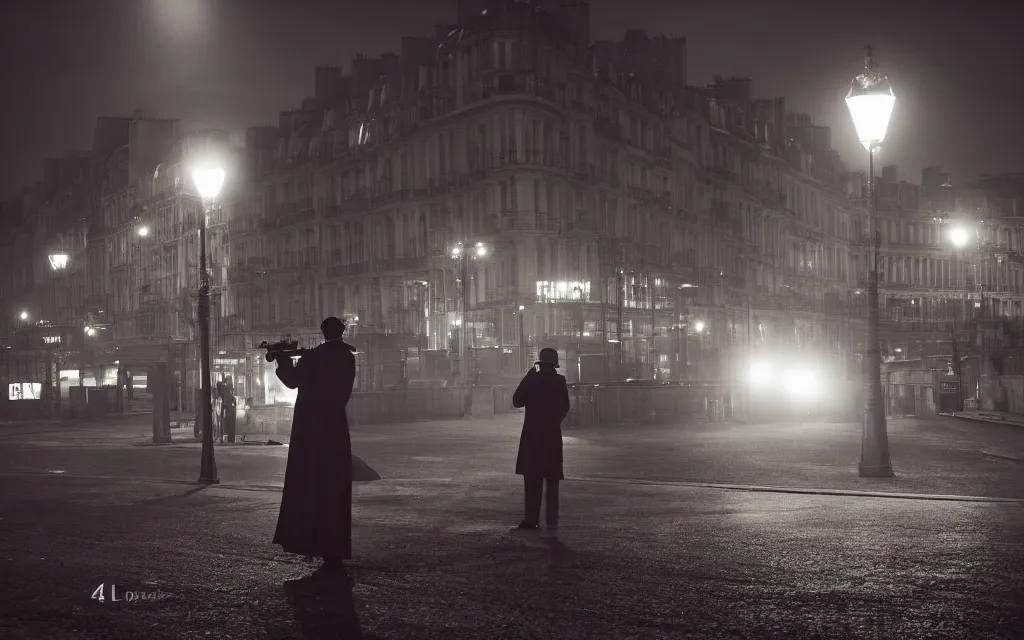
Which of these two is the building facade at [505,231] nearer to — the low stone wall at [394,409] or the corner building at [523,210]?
the corner building at [523,210]

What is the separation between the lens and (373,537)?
9.83 m

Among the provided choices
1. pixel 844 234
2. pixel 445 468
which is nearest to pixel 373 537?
pixel 445 468

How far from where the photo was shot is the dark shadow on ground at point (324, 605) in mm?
6211

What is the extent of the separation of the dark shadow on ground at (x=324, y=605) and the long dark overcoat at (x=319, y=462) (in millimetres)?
242

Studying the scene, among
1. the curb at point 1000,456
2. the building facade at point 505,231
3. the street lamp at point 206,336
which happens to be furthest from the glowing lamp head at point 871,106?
the building facade at point 505,231

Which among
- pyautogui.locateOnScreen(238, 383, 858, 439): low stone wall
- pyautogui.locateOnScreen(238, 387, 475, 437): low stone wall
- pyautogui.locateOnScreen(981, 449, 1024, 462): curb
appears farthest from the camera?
pyautogui.locateOnScreen(238, 387, 475, 437): low stone wall

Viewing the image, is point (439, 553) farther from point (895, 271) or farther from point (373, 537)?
point (895, 271)

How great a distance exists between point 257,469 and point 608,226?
43681 millimetres

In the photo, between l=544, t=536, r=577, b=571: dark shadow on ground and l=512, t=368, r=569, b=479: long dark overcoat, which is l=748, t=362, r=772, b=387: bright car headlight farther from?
l=544, t=536, r=577, b=571: dark shadow on ground

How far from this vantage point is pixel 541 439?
1027 centimetres

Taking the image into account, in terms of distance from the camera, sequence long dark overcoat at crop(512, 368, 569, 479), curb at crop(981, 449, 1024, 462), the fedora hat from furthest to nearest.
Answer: curb at crop(981, 449, 1024, 462) → the fedora hat → long dark overcoat at crop(512, 368, 569, 479)

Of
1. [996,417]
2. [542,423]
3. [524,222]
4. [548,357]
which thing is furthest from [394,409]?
[542,423]

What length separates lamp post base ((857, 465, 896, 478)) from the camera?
50.8 ft

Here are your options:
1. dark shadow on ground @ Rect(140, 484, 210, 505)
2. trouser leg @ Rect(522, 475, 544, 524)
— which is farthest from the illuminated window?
trouser leg @ Rect(522, 475, 544, 524)
